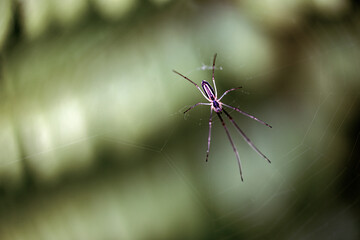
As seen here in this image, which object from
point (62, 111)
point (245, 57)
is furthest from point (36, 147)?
point (245, 57)

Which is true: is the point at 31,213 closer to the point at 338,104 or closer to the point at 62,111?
the point at 62,111

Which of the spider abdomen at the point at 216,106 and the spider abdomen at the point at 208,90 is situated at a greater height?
the spider abdomen at the point at 208,90

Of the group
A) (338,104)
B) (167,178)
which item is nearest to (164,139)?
(167,178)

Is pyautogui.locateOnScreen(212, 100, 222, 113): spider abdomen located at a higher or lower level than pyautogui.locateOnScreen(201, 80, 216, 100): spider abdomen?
lower

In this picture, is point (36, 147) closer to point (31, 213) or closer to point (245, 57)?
point (31, 213)

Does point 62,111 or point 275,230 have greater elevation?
point 62,111
